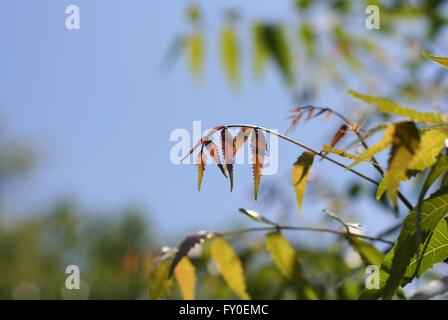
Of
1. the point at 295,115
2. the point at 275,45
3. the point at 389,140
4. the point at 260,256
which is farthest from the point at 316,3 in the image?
the point at 389,140

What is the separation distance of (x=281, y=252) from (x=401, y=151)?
15.2 inches

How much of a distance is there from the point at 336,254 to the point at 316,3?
2.08ft

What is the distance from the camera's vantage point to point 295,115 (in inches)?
27.0

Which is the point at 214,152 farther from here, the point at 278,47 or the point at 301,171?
the point at 278,47

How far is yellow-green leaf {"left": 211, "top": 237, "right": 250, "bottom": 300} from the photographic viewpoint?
782 millimetres

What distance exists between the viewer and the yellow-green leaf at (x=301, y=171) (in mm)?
577

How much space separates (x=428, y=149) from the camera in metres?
0.47

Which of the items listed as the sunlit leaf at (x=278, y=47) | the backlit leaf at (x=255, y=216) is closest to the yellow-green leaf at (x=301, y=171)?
the backlit leaf at (x=255, y=216)

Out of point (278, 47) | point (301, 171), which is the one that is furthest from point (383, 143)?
point (278, 47)

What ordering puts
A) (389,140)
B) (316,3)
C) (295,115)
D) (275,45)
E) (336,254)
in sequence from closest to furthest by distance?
(389,140), (295,115), (336,254), (275,45), (316,3)

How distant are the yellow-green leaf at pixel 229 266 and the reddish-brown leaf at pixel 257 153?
0.23m

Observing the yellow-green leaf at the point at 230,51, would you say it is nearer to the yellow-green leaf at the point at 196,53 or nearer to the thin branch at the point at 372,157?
the yellow-green leaf at the point at 196,53

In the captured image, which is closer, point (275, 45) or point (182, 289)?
point (182, 289)
